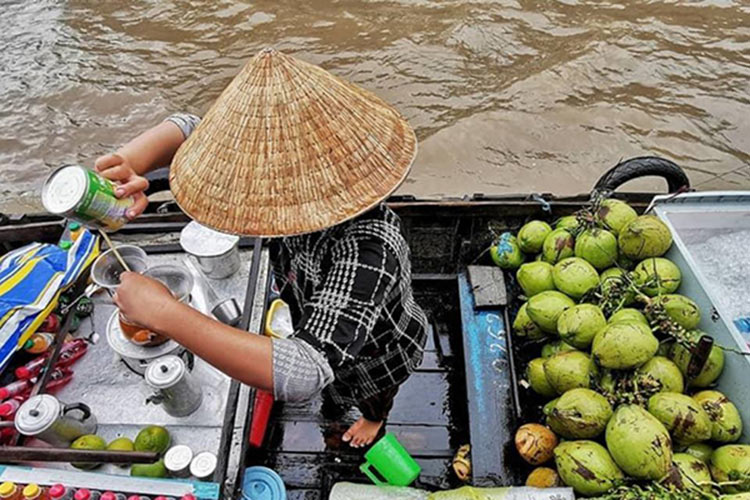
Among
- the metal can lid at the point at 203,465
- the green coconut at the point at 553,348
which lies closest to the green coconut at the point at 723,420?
the green coconut at the point at 553,348

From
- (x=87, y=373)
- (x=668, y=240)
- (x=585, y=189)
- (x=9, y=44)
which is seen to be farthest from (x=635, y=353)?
(x=9, y=44)

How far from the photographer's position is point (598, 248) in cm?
250

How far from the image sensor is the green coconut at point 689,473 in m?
1.76

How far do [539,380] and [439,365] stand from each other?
0.64 meters

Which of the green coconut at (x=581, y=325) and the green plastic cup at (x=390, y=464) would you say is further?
the green plastic cup at (x=390, y=464)

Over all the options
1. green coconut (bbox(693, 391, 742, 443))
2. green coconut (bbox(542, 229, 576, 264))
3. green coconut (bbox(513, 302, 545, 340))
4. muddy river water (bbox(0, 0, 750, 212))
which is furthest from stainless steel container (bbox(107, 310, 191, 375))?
muddy river water (bbox(0, 0, 750, 212))

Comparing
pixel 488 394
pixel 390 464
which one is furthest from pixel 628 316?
pixel 390 464

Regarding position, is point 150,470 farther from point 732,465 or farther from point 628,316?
point 732,465

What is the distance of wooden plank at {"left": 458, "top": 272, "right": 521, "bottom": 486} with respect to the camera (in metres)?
2.27

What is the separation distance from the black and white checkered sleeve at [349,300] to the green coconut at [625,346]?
3.21ft

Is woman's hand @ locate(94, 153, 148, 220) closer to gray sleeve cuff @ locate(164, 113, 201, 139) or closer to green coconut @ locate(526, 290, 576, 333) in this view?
gray sleeve cuff @ locate(164, 113, 201, 139)

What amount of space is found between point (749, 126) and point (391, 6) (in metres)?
4.48

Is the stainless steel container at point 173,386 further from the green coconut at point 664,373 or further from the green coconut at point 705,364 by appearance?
the green coconut at point 705,364

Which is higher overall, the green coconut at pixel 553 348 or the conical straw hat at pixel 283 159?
the conical straw hat at pixel 283 159
